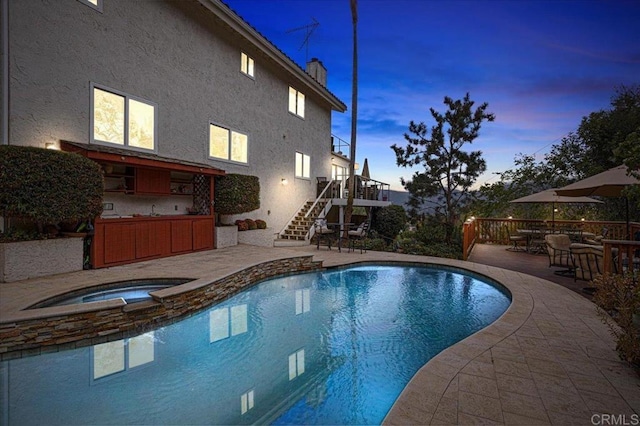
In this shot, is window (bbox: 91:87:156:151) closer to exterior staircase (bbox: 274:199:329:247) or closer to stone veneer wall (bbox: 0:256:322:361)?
stone veneer wall (bbox: 0:256:322:361)

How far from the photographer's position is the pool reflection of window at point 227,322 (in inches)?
194

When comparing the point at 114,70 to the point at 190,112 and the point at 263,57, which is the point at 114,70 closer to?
the point at 190,112

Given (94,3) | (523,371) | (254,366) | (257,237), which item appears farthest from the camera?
(257,237)

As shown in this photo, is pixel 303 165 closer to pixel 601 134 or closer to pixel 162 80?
pixel 162 80

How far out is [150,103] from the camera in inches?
340

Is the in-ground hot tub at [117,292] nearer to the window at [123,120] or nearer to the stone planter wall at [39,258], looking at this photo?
the stone planter wall at [39,258]

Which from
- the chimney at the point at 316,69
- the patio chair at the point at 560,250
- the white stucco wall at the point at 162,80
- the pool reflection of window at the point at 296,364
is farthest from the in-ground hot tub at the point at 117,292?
the chimney at the point at 316,69

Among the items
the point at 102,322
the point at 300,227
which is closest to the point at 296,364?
the point at 102,322

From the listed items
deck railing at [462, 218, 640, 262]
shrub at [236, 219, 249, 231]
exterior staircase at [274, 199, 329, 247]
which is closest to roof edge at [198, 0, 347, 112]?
exterior staircase at [274, 199, 329, 247]

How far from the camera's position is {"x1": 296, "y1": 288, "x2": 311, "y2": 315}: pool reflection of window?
609 centimetres

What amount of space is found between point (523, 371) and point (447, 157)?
11.2 metres

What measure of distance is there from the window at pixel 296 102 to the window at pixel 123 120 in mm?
7273

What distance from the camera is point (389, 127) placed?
91.8ft

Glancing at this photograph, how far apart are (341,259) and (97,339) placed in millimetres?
6832
